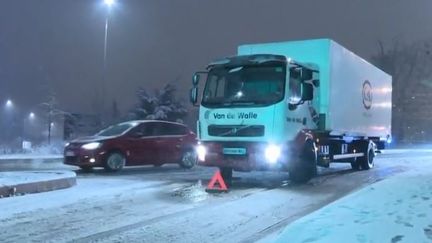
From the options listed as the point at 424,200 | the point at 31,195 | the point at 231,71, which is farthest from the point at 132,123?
the point at 424,200

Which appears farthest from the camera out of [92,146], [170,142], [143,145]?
[170,142]

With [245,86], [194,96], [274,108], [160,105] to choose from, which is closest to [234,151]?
[274,108]

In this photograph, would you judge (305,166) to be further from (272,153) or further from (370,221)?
(370,221)

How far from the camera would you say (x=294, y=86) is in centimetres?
1340

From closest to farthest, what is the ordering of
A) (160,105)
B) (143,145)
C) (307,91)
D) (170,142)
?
(307,91) < (143,145) < (170,142) < (160,105)

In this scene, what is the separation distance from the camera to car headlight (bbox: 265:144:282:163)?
12.8 meters

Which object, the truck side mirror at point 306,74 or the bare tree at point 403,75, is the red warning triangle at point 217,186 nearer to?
the truck side mirror at point 306,74

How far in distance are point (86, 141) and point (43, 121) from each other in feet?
164

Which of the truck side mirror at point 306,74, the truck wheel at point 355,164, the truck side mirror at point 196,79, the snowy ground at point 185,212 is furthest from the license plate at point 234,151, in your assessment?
the truck wheel at point 355,164

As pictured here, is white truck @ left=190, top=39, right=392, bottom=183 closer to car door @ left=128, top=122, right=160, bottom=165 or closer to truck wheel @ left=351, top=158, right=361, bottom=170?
truck wheel @ left=351, top=158, right=361, bottom=170

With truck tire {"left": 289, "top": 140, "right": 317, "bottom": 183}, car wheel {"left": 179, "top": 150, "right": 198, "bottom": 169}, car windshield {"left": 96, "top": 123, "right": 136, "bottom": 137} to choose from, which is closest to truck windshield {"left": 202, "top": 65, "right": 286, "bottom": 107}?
truck tire {"left": 289, "top": 140, "right": 317, "bottom": 183}

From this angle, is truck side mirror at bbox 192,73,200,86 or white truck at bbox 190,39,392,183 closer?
white truck at bbox 190,39,392,183

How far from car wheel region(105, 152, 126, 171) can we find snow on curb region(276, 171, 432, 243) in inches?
352

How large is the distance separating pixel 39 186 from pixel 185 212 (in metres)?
4.01
